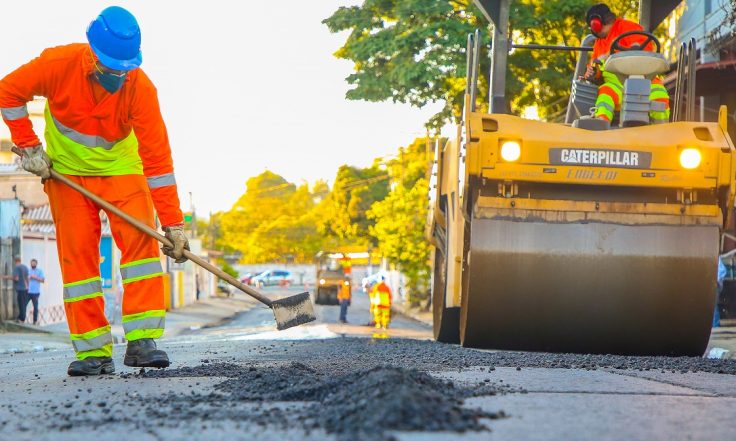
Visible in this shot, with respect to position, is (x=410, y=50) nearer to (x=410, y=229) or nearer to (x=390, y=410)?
(x=410, y=229)

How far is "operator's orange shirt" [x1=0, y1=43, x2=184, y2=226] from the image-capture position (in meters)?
6.35

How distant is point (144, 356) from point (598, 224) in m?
3.34

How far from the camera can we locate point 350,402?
3.97 m

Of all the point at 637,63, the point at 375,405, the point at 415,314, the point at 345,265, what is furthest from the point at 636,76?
the point at 345,265

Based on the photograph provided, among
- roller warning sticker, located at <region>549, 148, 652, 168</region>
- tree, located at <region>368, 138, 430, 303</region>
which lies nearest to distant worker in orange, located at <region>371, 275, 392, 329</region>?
tree, located at <region>368, 138, 430, 303</region>

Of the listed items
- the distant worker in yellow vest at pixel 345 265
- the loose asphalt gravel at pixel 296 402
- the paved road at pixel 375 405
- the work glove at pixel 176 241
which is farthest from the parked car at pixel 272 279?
the loose asphalt gravel at pixel 296 402

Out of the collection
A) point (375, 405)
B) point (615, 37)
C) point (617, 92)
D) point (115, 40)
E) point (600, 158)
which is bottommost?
point (375, 405)

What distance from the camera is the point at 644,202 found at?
8094 mm

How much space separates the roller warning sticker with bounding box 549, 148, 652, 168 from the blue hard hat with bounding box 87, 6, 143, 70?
10.1ft

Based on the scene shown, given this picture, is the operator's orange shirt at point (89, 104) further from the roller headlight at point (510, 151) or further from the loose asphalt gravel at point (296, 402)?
the roller headlight at point (510, 151)

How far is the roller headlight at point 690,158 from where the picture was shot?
794cm

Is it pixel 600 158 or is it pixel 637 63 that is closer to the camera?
pixel 600 158

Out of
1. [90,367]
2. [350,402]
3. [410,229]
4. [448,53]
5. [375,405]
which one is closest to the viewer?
[375,405]

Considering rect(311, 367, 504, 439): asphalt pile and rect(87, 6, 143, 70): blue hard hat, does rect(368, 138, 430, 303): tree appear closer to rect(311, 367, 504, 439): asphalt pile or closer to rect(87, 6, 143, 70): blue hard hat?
rect(87, 6, 143, 70): blue hard hat
